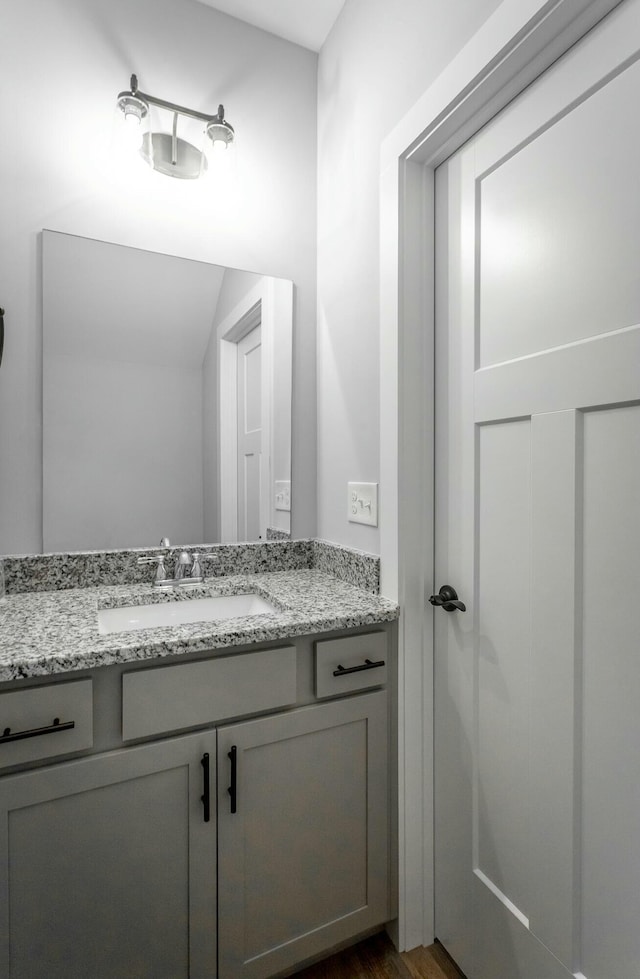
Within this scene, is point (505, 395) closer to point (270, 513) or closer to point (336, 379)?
point (336, 379)

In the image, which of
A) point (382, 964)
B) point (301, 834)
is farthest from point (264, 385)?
point (382, 964)

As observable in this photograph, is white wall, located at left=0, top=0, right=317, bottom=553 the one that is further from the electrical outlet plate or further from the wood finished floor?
the wood finished floor

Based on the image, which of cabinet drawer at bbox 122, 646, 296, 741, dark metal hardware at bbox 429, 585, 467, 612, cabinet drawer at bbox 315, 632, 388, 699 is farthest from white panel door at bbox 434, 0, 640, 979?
cabinet drawer at bbox 122, 646, 296, 741

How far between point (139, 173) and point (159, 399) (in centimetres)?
66

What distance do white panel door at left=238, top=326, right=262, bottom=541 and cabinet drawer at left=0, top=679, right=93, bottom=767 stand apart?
78 cm

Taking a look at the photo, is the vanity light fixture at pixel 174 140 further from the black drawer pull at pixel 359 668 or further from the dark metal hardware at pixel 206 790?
the dark metal hardware at pixel 206 790

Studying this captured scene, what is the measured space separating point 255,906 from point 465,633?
30.4 inches

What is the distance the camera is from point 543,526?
99 cm

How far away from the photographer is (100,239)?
1.44 meters

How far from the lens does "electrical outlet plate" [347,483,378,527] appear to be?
4.59 ft

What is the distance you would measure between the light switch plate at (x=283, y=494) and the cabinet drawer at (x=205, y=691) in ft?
2.14

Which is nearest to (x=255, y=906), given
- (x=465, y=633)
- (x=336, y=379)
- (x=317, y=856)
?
(x=317, y=856)

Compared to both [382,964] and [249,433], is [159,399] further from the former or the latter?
[382,964]

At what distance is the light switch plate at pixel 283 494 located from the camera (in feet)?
5.58
